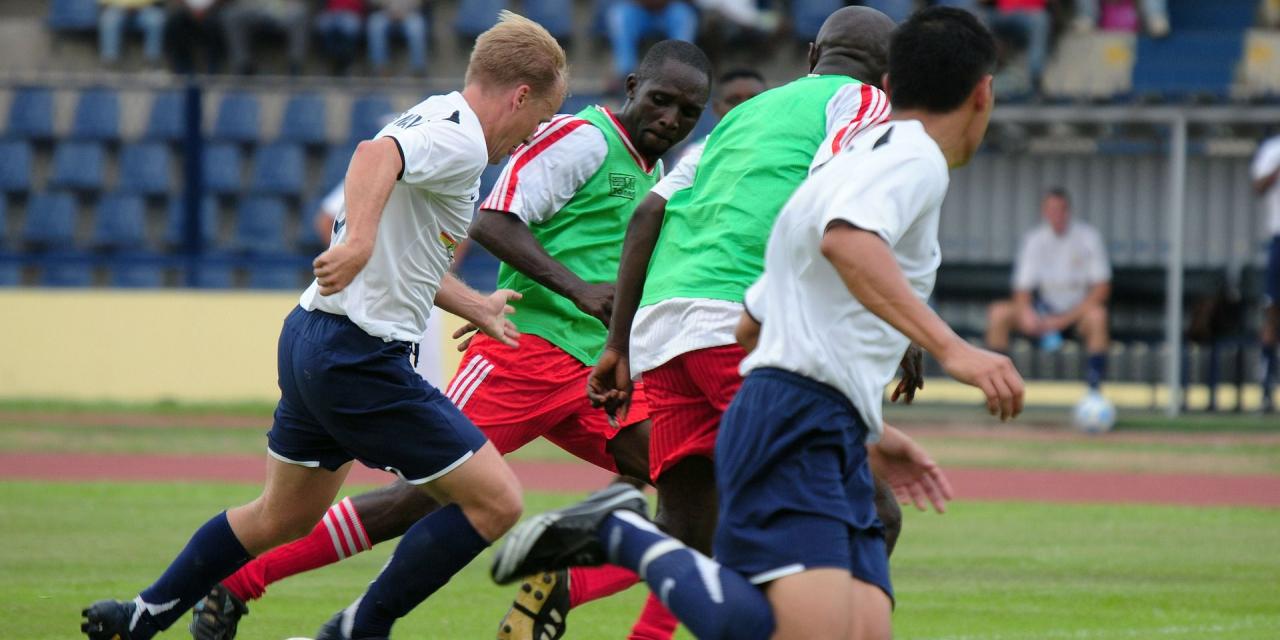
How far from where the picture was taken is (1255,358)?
58.9 feet

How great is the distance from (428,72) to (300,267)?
171 inches

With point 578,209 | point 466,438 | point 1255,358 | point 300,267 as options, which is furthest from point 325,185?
point 466,438

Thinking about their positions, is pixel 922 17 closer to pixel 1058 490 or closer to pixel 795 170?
pixel 795 170

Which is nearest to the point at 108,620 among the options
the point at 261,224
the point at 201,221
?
the point at 201,221

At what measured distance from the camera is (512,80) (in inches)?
233

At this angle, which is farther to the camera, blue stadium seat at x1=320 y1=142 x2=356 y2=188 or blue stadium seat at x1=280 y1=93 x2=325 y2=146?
blue stadium seat at x1=280 y1=93 x2=325 y2=146

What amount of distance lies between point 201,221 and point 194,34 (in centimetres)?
369

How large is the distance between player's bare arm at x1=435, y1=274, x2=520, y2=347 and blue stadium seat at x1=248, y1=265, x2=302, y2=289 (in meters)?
13.3

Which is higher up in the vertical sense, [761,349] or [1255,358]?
[761,349]

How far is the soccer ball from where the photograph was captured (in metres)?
17.2

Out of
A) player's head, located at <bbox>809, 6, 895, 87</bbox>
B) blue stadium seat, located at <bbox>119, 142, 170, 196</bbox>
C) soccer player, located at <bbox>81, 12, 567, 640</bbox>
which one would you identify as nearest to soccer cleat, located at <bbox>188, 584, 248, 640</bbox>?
soccer player, located at <bbox>81, 12, 567, 640</bbox>

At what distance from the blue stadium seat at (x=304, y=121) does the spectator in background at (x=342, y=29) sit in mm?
1741

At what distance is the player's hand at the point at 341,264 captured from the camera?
532cm

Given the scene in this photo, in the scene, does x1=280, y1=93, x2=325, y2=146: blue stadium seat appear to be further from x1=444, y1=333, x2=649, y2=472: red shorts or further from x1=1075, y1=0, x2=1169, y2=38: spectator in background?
x1=444, y1=333, x2=649, y2=472: red shorts
